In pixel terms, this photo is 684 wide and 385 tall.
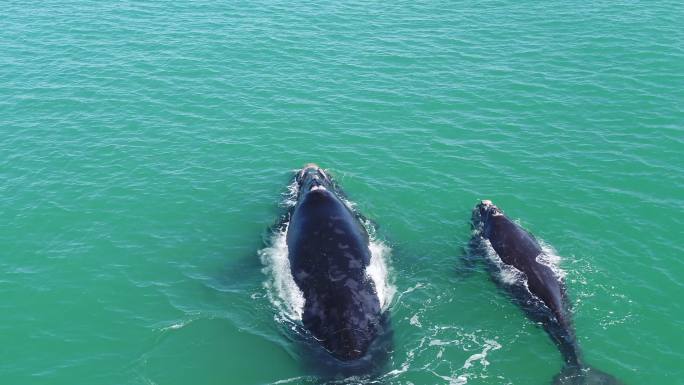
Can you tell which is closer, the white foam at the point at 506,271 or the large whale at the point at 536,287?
the large whale at the point at 536,287

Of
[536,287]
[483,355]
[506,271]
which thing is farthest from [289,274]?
[536,287]

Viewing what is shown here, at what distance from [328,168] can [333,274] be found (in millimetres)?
21632

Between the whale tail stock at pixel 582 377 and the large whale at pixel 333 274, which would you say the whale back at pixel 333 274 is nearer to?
the large whale at pixel 333 274

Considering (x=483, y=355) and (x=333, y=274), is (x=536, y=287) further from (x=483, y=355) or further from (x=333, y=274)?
(x=333, y=274)

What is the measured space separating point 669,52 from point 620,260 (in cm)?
4549

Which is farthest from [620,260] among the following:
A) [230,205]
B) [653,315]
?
[230,205]

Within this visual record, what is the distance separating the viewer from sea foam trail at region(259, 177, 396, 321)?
4788 centimetres

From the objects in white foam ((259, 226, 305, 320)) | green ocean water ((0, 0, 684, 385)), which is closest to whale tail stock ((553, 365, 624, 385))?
green ocean water ((0, 0, 684, 385))

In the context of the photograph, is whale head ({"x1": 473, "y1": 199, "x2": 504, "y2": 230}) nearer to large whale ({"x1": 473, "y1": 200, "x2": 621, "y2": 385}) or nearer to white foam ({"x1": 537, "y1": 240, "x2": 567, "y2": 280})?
large whale ({"x1": 473, "y1": 200, "x2": 621, "y2": 385})

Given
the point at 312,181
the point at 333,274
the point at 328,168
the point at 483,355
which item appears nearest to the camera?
the point at 483,355

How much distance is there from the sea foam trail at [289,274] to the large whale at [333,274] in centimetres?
91

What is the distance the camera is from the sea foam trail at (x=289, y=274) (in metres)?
47.9

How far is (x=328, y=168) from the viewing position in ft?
219

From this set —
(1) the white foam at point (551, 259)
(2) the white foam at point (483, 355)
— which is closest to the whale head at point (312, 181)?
(1) the white foam at point (551, 259)
